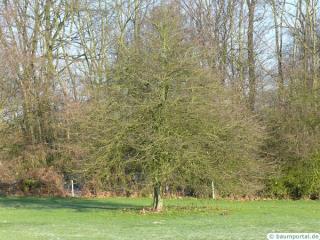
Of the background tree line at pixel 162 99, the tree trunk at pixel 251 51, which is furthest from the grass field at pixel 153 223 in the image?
the tree trunk at pixel 251 51

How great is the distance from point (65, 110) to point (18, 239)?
25.1m

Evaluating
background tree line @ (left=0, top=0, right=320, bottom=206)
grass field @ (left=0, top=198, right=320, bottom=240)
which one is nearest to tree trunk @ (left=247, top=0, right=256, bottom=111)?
background tree line @ (left=0, top=0, right=320, bottom=206)

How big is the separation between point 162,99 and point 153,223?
520cm

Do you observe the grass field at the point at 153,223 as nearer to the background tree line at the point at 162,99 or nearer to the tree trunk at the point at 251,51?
the background tree line at the point at 162,99

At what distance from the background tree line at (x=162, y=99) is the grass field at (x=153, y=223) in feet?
4.59

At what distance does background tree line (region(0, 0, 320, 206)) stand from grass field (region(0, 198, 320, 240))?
4.59 feet

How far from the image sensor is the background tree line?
76.0 feet

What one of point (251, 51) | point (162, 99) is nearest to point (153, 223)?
point (162, 99)

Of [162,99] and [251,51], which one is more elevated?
[251,51]

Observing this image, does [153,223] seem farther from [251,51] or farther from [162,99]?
[251,51]

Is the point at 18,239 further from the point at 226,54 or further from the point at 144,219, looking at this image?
the point at 226,54

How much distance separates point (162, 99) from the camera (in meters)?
23.1

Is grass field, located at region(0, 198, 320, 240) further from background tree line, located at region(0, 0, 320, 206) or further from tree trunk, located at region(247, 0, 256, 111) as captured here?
tree trunk, located at region(247, 0, 256, 111)

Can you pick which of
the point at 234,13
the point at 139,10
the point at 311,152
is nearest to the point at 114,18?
the point at 139,10
